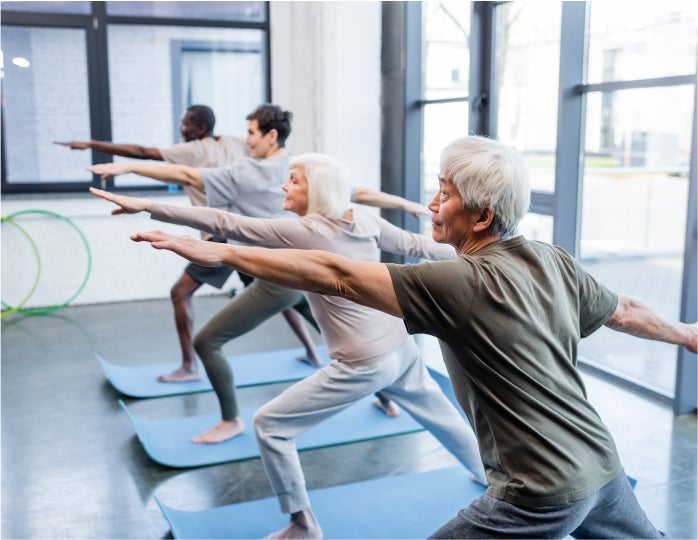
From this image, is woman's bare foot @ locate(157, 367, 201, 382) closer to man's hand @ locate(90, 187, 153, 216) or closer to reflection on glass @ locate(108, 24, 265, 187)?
man's hand @ locate(90, 187, 153, 216)

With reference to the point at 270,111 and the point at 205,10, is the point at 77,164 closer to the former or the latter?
the point at 205,10

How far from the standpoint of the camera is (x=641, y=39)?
4.32m

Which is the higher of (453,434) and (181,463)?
(453,434)

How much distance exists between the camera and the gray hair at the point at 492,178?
1.60 meters

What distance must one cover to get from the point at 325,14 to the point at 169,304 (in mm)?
2705

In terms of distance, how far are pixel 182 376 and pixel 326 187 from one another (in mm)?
2229

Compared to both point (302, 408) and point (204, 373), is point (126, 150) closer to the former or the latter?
point (204, 373)

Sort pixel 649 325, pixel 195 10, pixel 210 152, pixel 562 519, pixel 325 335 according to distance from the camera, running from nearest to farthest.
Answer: pixel 562 519 → pixel 649 325 → pixel 325 335 → pixel 210 152 → pixel 195 10

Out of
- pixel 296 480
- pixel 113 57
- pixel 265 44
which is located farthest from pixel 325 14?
pixel 296 480

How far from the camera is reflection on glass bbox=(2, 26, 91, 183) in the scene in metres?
6.42

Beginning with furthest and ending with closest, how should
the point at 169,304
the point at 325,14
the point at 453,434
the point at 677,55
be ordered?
1. the point at 169,304
2. the point at 325,14
3. the point at 677,55
4. the point at 453,434

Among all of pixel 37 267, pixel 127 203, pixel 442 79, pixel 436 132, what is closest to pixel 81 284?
pixel 37 267

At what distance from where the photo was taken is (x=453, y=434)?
2838 mm

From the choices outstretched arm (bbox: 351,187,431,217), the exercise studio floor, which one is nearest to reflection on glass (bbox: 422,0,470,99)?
outstretched arm (bbox: 351,187,431,217)
